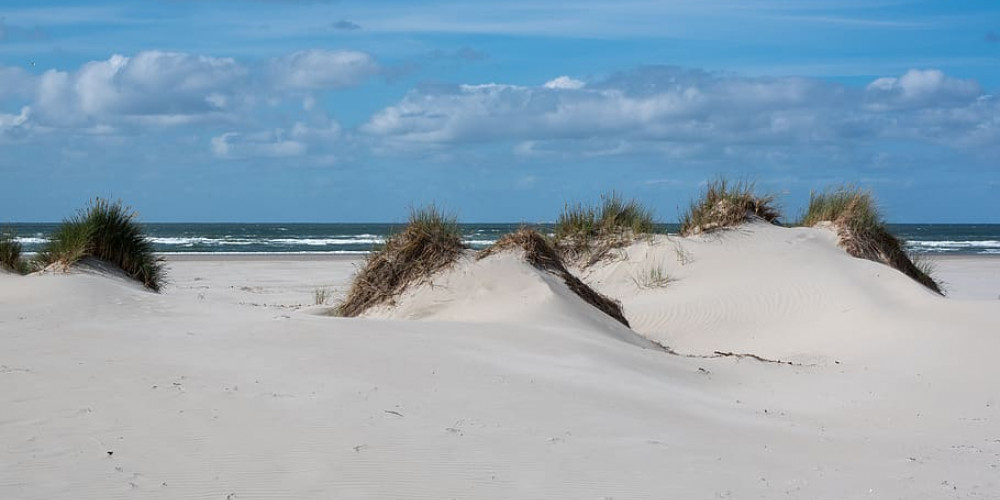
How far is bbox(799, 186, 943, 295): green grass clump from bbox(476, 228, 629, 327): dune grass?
5862mm

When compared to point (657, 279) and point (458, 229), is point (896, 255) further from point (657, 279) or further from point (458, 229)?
point (458, 229)

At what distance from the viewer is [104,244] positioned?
1195cm

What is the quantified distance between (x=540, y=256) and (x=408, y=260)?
1.57 m

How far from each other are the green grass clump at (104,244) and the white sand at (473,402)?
136 cm

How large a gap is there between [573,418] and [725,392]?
2.52m

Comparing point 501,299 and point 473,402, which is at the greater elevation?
point 501,299

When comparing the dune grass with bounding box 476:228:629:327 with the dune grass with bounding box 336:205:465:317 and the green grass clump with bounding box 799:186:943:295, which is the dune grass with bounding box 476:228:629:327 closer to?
the dune grass with bounding box 336:205:465:317

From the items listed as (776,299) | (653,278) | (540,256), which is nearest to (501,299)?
(540,256)

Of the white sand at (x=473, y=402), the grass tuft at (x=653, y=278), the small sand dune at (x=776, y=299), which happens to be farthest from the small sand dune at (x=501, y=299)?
the grass tuft at (x=653, y=278)

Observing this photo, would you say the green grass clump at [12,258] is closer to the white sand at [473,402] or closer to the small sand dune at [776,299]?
the white sand at [473,402]

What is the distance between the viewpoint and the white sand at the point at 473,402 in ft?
17.0

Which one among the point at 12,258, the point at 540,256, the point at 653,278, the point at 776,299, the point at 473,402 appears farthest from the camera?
the point at 653,278

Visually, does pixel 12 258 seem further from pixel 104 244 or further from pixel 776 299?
pixel 776 299

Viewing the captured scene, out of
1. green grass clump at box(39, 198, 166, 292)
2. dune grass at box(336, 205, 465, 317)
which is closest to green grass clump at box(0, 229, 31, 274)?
green grass clump at box(39, 198, 166, 292)
